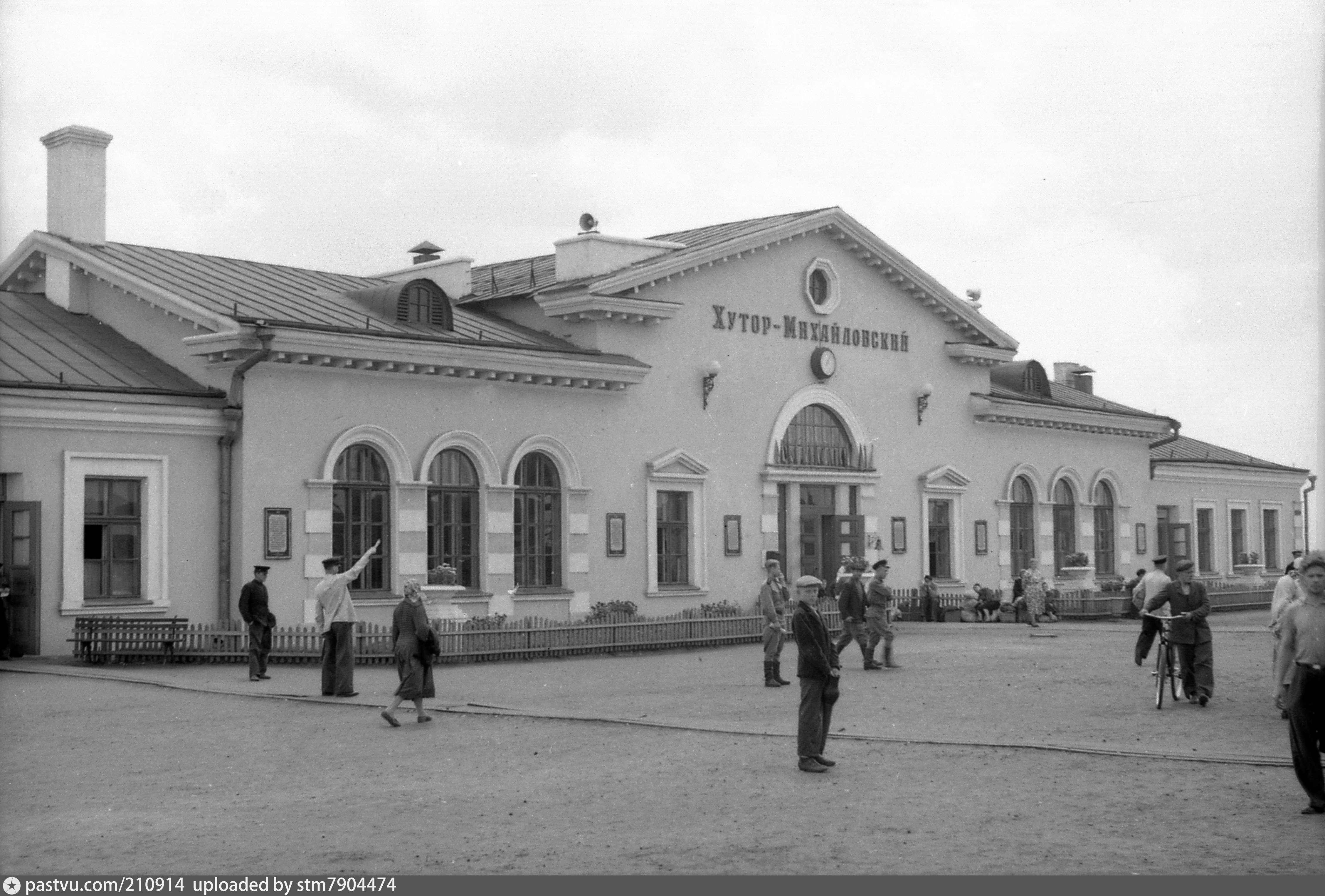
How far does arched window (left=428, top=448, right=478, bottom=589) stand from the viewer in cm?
2694

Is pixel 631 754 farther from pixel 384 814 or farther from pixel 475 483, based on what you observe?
pixel 475 483

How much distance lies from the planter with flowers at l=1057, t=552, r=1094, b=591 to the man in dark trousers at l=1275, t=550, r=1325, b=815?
26.9 meters

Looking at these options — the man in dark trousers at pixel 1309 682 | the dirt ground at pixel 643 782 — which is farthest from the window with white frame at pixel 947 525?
the man in dark trousers at pixel 1309 682

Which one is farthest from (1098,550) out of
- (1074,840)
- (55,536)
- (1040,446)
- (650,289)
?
(1074,840)

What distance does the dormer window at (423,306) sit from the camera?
92.7 feet

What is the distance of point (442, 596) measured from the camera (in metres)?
25.5

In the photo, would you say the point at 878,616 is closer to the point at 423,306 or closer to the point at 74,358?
the point at 423,306

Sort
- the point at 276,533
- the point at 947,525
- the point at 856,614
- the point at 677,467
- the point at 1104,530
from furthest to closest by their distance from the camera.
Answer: the point at 1104,530, the point at 947,525, the point at 677,467, the point at 276,533, the point at 856,614

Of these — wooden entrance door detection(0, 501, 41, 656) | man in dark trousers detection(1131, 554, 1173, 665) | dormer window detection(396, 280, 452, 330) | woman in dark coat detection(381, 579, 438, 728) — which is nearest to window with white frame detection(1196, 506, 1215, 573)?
dormer window detection(396, 280, 452, 330)

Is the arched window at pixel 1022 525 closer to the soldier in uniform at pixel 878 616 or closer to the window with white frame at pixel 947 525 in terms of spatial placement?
the window with white frame at pixel 947 525

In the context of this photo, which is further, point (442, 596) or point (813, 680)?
point (442, 596)

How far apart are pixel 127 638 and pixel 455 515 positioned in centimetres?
640

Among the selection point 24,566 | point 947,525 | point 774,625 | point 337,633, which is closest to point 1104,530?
Answer: point 947,525

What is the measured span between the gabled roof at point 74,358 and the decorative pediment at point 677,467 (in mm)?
8397
